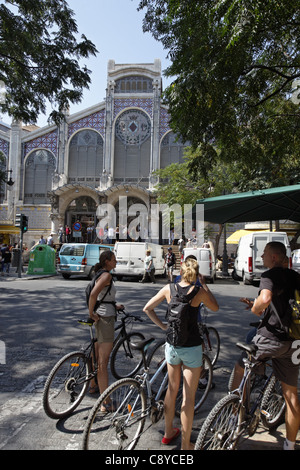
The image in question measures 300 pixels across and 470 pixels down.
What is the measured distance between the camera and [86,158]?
31969mm

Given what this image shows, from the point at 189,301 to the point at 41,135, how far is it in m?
32.8

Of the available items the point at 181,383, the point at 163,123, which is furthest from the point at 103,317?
the point at 163,123

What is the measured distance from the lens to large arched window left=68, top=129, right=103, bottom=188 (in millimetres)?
31875

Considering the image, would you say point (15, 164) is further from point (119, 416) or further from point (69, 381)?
point (119, 416)

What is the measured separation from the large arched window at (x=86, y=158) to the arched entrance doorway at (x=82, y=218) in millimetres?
1767

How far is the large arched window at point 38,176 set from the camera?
3225cm

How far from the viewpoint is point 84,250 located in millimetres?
16562

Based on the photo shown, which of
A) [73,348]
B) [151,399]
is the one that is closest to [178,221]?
[73,348]

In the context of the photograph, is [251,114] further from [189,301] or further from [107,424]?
[107,424]

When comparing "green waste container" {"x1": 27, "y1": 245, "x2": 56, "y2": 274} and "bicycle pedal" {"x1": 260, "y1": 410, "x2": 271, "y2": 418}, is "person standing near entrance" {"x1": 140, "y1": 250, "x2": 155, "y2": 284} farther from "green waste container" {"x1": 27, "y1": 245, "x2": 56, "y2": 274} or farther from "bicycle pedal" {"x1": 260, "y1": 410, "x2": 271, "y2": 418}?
"bicycle pedal" {"x1": 260, "y1": 410, "x2": 271, "y2": 418}

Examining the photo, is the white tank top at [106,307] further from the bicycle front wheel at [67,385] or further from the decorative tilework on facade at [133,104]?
the decorative tilework on facade at [133,104]

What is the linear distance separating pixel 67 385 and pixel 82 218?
29207 mm

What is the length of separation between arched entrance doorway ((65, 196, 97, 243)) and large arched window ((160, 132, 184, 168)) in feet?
24.6

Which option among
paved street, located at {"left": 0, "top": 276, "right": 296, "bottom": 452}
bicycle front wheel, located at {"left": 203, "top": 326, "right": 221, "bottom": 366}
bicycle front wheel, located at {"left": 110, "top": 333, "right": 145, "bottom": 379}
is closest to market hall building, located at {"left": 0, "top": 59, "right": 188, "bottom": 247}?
paved street, located at {"left": 0, "top": 276, "right": 296, "bottom": 452}
